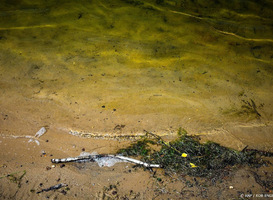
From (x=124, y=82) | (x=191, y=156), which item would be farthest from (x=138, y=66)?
(x=191, y=156)

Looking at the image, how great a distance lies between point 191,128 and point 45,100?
2403 millimetres

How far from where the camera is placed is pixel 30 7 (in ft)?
18.9

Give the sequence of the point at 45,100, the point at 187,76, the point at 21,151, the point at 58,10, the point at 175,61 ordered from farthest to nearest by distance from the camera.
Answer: the point at 58,10 < the point at 175,61 < the point at 187,76 < the point at 45,100 < the point at 21,151

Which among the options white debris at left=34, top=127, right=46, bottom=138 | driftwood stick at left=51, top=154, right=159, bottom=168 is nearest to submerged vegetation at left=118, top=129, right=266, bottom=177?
driftwood stick at left=51, top=154, right=159, bottom=168

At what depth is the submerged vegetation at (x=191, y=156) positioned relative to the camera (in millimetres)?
2633

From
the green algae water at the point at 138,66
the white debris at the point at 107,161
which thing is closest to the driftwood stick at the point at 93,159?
the white debris at the point at 107,161

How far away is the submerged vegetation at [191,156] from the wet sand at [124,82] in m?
0.16

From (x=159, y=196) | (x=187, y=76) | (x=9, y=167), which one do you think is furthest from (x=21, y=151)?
(x=187, y=76)

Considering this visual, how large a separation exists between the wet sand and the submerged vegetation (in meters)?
0.16

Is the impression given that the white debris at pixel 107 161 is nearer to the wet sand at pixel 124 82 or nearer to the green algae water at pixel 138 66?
the wet sand at pixel 124 82

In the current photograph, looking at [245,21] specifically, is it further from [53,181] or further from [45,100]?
[53,181]

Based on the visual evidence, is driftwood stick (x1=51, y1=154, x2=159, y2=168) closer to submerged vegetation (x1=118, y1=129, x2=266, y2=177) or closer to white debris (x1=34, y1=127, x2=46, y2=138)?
submerged vegetation (x1=118, y1=129, x2=266, y2=177)

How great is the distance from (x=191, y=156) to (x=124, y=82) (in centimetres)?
187

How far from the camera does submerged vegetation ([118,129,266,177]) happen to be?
104 inches
